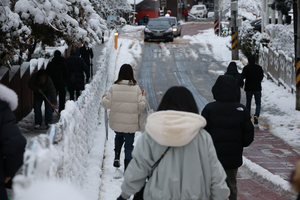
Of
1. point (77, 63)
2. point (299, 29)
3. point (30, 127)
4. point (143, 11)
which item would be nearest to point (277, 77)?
point (299, 29)

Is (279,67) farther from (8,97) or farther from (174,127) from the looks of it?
(8,97)

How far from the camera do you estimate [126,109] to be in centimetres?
604

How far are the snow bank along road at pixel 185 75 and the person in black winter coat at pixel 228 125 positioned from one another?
1.59 meters

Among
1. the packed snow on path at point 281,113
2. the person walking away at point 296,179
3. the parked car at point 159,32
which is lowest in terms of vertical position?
the packed snow on path at point 281,113

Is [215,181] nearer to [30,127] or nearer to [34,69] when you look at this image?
[30,127]

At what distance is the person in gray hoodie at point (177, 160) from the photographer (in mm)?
3006

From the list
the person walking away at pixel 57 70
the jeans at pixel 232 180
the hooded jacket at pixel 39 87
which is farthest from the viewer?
the person walking away at pixel 57 70

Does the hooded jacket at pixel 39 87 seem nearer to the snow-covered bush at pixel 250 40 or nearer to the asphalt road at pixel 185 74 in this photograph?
the asphalt road at pixel 185 74

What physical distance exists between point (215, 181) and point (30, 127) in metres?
7.27

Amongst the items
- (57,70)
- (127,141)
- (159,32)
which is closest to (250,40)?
(159,32)

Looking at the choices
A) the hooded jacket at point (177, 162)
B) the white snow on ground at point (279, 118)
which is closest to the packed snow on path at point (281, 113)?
the white snow on ground at point (279, 118)

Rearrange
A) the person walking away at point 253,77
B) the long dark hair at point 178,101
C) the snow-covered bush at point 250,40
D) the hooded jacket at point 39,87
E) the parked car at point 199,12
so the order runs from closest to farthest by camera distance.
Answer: the long dark hair at point 178,101 < the hooded jacket at point 39,87 < the person walking away at point 253,77 < the snow-covered bush at point 250,40 < the parked car at point 199,12

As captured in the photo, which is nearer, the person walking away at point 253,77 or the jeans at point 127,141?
the jeans at point 127,141

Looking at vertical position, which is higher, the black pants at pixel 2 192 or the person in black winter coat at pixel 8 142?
the person in black winter coat at pixel 8 142
